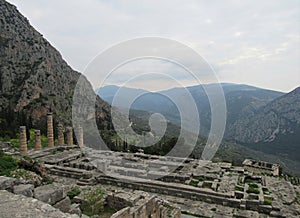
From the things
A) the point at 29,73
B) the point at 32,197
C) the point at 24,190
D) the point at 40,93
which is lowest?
the point at 32,197

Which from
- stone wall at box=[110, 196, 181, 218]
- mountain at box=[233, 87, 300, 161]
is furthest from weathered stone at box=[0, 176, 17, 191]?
mountain at box=[233, 87, 300, 161]

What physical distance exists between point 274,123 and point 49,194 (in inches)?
4082

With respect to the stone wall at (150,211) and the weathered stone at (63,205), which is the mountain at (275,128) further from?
the weathered stone at (63,205)

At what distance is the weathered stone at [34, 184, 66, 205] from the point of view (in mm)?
5156

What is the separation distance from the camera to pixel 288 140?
281 feet

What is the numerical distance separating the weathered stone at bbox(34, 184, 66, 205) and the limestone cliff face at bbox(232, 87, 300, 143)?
311 ft

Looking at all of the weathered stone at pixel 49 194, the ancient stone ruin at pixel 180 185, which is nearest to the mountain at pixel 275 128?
the ancient stone ruin at pixel 180 185

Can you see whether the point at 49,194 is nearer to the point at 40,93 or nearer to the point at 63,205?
the point at 63,205

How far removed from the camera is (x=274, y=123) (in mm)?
96500

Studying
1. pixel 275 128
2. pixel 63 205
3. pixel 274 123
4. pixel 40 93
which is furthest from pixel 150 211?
pixel 274 123

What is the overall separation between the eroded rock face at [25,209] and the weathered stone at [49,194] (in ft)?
4.38

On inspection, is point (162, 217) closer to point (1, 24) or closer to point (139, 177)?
point (139, 177)

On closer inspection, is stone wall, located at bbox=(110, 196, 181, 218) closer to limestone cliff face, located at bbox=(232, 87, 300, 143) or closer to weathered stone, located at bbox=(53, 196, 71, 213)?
weathered stone, located at bbox=(53, 196, 71, 213)

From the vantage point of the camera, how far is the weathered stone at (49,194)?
203 inches
